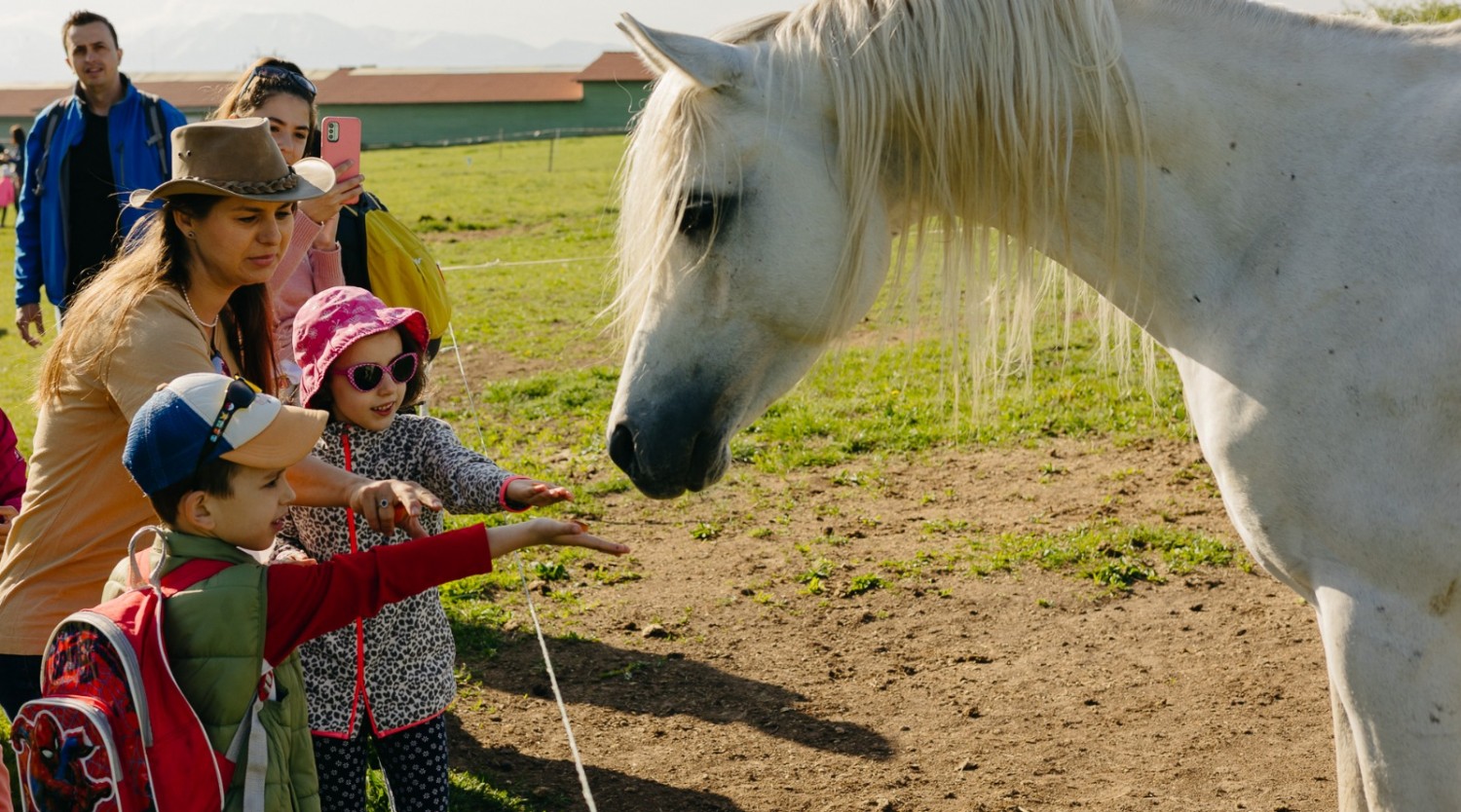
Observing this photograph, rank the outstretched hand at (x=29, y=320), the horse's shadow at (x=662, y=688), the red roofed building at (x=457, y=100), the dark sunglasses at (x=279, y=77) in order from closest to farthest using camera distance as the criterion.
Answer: the dark sunglasses at (x=279, y=77), the horse's shadow at (x=662, y=688), the outstretched hand at (x=29, y=320), the red roofed building at (x=457, y=100)

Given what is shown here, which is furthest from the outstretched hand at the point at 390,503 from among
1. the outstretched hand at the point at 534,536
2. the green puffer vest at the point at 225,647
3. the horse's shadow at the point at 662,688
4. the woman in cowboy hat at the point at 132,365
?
the horse's shadow at the point at 662,688

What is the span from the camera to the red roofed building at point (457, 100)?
177 feet

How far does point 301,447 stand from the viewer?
1.89m

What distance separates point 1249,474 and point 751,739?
197cm

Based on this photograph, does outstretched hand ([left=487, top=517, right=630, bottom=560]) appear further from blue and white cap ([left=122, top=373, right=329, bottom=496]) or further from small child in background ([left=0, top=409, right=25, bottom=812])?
small child in background ([left=0, top=409, right=25, bottom=812])

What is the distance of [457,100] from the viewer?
56.8 metres

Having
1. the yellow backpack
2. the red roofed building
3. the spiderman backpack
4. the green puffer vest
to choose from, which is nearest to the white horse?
the green puffer vest

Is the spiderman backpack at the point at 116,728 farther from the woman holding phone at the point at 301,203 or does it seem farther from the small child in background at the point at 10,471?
the woman holding phone at the point at 301,203

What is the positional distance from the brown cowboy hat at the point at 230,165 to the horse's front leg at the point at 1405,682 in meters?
2.07

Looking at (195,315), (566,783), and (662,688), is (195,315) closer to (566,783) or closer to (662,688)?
(566,783)

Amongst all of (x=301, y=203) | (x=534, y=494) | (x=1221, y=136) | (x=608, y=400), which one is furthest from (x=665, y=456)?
(x=608, y=400)

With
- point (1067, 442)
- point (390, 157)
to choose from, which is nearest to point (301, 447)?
point (1067, 442)

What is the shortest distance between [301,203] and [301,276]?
0.26 meters

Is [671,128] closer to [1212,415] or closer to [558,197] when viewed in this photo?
[1212,415]
